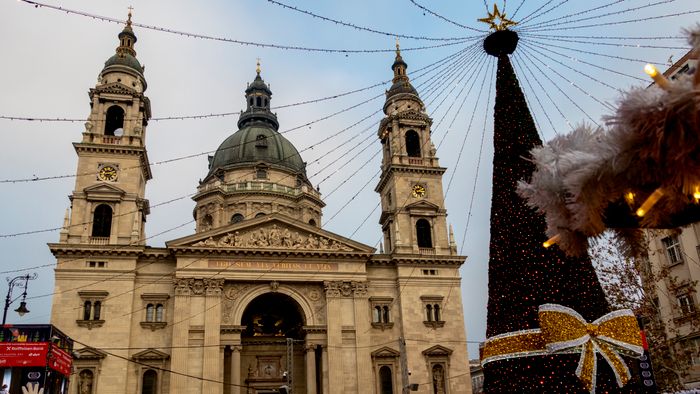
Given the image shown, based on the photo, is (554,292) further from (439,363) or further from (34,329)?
(439,363)

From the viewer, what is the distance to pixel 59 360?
2366 centimetres

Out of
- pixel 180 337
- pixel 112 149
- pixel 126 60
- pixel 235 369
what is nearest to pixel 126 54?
pixel 126 60

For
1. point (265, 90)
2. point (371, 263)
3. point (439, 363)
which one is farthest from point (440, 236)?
point (265, 90)

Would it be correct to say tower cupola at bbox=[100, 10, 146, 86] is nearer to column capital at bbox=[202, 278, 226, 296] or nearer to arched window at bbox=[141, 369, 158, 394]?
column capital at bbox=[202, 278, 226, 296]

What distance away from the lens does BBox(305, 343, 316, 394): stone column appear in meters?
35.7

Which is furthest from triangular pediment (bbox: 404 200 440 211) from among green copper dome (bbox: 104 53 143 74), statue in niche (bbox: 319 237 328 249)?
green copper dome (bbox: 104 53 143 74)

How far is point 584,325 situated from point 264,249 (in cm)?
3190

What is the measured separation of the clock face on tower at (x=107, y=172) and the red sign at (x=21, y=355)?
18.1 metres

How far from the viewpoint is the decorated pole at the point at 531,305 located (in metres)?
6.47

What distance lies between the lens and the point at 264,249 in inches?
1470

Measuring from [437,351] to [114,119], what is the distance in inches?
1078

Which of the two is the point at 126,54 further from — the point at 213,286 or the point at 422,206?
the point at 422,206

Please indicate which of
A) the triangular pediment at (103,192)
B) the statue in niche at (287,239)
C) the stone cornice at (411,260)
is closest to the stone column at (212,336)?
the statue in niche at (287,239)

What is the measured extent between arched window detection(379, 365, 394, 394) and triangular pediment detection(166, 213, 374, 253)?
25.5ft
